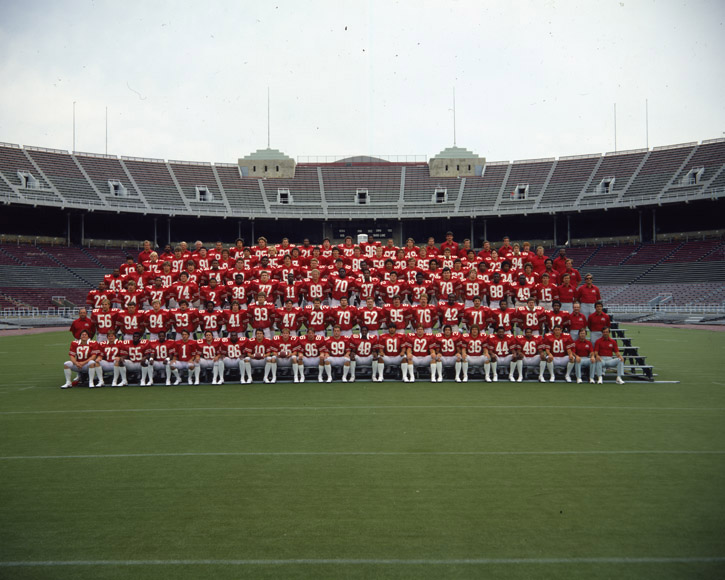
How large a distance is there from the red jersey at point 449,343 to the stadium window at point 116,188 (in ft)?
118

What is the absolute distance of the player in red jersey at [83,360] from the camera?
10414mm

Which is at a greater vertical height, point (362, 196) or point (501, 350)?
point (362, 196)

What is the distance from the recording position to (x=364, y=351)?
1085cm

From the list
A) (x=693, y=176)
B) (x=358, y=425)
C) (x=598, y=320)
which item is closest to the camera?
(x=358, y=425)

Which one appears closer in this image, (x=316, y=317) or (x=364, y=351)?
(x=364, y=351)

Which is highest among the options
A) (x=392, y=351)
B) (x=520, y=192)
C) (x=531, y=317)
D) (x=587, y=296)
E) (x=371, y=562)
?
(x=520, y=192)

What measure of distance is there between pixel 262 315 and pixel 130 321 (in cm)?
267

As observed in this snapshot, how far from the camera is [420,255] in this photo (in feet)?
43.0

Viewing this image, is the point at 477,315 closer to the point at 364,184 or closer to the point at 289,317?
the point at 289,317

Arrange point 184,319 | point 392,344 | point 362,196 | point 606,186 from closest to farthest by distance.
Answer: point 392,344, point 184,319, point 606,186, point 362,196

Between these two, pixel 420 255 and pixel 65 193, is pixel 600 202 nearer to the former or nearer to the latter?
pixel 420 255

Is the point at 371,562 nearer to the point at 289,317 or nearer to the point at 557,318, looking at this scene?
the point at 289,317

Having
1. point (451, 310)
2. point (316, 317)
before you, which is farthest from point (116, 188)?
point (451, 310)

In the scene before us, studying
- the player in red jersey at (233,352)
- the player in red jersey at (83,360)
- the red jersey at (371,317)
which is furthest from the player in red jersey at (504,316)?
the player in red jersey at (83,360)
